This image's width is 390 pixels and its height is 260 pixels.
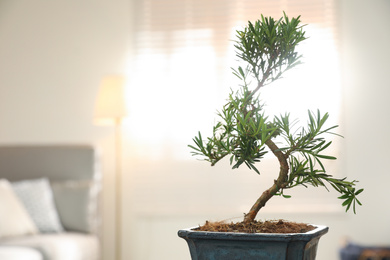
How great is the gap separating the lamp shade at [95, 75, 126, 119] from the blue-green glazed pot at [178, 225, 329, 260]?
3.39m

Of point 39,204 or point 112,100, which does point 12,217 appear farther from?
point 112,100

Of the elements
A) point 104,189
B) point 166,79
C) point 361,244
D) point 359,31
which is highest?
point 359,31

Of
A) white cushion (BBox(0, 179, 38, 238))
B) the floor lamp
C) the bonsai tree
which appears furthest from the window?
the bonsai tree

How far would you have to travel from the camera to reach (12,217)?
3926 mm

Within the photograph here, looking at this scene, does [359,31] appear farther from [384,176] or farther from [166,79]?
[166,79]

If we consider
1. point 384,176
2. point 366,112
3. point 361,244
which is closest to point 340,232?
point 361,244

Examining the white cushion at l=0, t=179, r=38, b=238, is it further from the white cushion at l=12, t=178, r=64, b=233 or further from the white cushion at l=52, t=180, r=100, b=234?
the white cushion at l=52, t=180, r=100, b=234

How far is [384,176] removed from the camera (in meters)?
4.59

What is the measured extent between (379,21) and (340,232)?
5.26 ft

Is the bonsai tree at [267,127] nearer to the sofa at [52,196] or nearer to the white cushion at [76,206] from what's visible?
the sofa at [52,196]

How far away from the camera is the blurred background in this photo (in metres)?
4.62

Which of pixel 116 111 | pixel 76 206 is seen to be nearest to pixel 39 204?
pixel 76 206

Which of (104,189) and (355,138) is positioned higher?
(355,138)

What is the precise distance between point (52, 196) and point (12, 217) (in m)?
0.39
